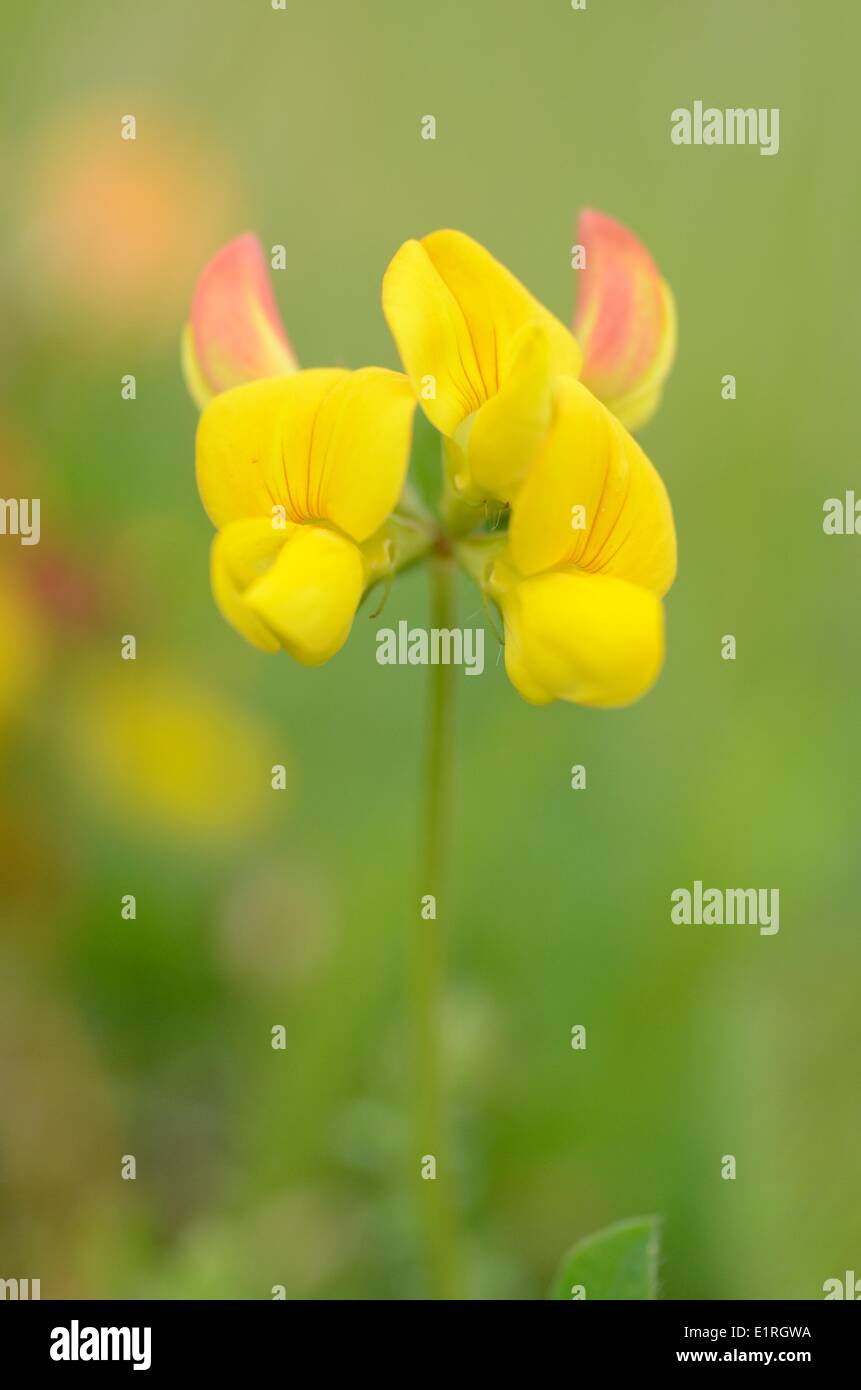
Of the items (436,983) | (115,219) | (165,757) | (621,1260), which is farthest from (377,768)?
(621,1260)

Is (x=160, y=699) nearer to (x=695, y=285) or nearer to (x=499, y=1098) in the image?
(x=499, y=1098)

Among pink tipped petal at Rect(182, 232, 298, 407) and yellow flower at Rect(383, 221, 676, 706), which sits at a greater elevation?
pink tipped petal at Rect(182, 232, 298, 407)

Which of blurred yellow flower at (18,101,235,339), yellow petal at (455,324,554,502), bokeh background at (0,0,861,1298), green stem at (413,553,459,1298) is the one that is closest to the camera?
yellow petal at (455,324,554,502)

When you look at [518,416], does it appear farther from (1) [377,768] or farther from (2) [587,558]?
(1) [377,768]

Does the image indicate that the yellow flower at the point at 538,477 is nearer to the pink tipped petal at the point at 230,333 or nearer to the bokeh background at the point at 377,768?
the pink tipped petal at the point at 230,333

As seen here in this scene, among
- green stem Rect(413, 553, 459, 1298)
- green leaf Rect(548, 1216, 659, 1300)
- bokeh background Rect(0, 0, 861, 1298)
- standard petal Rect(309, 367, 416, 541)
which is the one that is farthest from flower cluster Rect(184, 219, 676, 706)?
bokeh background Rect(0, 0, 861, 1298)

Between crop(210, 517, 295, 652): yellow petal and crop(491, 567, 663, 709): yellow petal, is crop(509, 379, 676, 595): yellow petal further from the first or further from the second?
crop(210, 517, 295, 652): yellow petal
